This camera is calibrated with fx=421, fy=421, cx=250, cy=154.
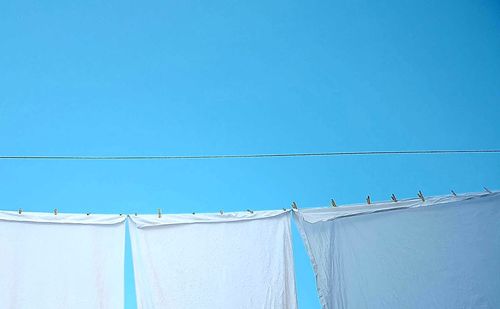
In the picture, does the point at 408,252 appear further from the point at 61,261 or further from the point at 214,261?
the point at 61,261

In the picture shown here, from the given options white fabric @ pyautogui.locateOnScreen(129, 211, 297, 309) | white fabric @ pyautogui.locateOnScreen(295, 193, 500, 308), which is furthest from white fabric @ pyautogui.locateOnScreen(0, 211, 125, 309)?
white fabric @ pyautogui.locateOnScreen(295, 193, 500, 308)

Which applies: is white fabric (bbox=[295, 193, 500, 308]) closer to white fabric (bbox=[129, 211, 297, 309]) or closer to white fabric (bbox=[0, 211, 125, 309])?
white fabric (bbox=[129, 211, 297, 309])

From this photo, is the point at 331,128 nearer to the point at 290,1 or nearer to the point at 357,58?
the point at 357,58

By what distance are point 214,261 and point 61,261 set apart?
1051mm

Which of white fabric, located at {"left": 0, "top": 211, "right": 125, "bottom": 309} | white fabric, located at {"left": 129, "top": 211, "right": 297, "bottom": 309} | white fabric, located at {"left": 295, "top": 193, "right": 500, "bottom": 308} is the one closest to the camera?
white fabric, located at {"left": 0, "top": 211, "right": 125, "bottom": 309}

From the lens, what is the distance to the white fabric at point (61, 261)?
2764mm

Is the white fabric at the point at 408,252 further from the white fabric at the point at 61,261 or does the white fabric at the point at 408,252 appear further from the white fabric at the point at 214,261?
the white fabric at the point at 61,261

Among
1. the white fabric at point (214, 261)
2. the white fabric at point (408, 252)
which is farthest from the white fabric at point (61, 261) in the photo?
the white fabric at point (408, 252)

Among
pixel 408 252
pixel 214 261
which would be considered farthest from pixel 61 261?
pixel 408 252

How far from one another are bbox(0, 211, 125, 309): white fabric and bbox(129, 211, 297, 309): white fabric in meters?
0.17

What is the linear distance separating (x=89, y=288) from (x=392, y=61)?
3.61 meters

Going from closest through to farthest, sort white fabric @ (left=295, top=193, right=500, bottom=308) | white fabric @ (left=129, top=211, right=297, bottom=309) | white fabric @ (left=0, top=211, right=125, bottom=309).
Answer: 1. white fabric @ (left=0, top=211, right=125, bottom=309)
2. white fabric @ (left=129, top=211, right=297, bottom=309)
3. white fabric @ (left=295, top=193, right=500, bottom=308)

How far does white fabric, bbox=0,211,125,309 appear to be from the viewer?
9.07 ft

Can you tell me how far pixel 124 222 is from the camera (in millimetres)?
3129
